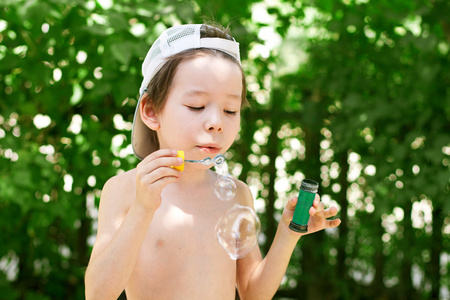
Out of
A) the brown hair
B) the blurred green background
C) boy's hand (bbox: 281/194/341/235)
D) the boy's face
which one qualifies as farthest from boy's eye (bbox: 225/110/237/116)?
the blurred green background

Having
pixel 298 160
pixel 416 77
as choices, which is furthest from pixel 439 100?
pixel 298 160

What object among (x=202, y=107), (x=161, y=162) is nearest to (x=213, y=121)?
(x=202, y=107)

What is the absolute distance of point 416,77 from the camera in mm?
2727

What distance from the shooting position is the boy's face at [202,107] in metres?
1.26

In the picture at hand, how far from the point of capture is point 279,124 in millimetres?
3779

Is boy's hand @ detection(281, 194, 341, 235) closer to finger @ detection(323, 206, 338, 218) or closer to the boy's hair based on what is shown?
finger @ detection(323, 206, 338, 218)

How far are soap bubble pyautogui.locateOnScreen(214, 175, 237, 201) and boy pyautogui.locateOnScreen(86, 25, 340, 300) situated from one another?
0.02m

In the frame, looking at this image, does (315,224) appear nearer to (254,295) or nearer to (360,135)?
(254,295)

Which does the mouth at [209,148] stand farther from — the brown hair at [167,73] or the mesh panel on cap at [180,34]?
the mesh panel on cap at [180,34]

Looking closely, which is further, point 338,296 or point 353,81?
point 338,296

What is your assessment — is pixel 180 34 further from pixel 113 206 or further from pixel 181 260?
pixel 181 260

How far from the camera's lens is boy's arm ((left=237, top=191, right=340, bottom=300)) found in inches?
54.7

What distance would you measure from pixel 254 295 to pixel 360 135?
1.71 m

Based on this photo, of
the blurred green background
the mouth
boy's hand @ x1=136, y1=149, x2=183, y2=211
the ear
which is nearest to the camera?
boy's hand @ x1=136, y1=149, x2=183, y2=211
